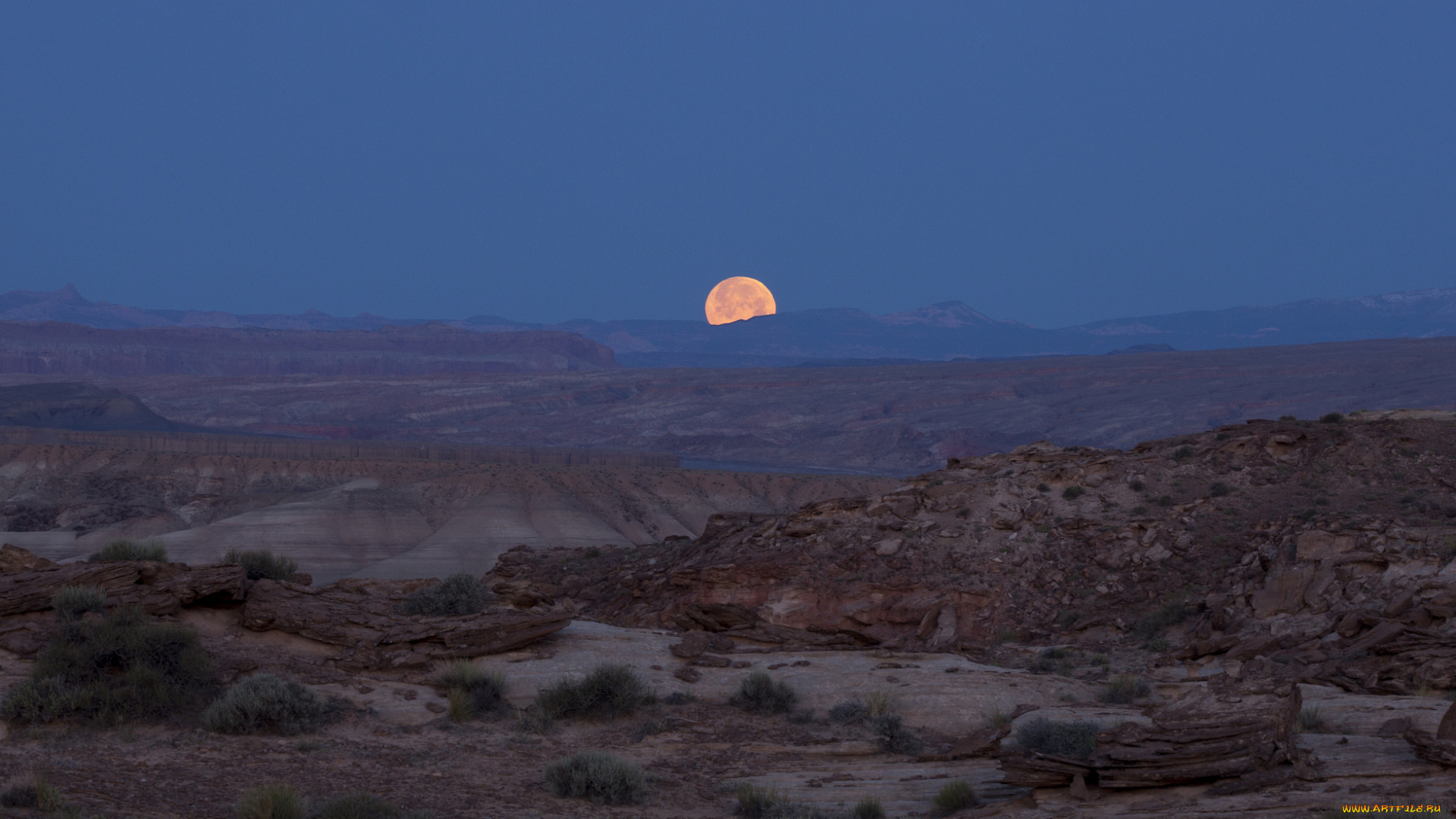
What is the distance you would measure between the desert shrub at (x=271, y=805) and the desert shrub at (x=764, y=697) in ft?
22.0

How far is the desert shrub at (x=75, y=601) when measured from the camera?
12.8 metres

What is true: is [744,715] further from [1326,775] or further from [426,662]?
[1326,775]

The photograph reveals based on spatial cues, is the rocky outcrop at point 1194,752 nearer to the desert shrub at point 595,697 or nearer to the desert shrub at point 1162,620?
the desert shrub at point 595,697

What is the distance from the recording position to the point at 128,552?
16.3 m

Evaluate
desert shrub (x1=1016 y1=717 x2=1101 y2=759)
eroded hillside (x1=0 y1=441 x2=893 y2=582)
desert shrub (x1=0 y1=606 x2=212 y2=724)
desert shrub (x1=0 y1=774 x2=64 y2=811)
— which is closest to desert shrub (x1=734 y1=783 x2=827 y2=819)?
desert shrub (x1=1016 y1=717 x2=1101 y2=759)

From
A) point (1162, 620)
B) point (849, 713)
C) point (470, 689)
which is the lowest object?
point (1162, 620)

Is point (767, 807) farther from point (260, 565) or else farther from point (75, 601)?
point (260, 565)

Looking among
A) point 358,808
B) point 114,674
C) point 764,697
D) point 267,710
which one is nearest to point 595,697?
point 764,697

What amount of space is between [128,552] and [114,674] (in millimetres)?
4868

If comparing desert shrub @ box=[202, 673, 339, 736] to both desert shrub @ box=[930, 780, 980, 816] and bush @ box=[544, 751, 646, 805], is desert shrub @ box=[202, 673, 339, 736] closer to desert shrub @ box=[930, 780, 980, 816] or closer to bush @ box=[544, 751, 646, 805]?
bush @ box=[544, 751, 646, 805]

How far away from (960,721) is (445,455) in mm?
67475

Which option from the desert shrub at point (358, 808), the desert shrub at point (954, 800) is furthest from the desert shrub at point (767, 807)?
the desert shrub at point (358, 808)

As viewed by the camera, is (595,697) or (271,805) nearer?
(271,805)

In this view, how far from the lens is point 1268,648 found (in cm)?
1602
